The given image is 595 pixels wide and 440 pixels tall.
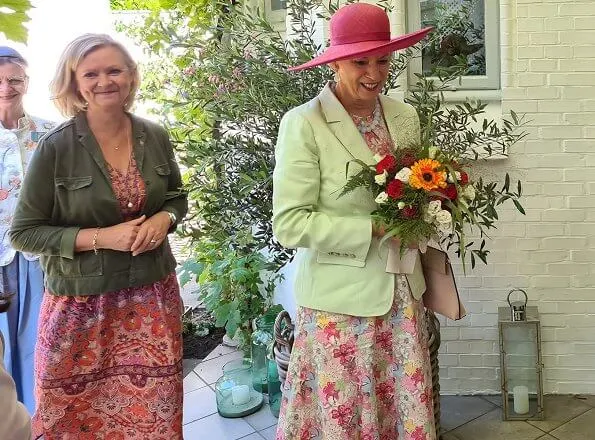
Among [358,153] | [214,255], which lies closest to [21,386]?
[214,255]

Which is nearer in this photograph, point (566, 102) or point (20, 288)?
point (20, 288)

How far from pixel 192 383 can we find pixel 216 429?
0.54 metres

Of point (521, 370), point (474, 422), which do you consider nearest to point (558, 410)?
point (521, 370)

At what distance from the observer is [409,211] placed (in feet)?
5.38

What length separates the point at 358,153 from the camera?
178 centimetres

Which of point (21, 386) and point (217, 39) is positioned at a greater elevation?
point (217, 39)

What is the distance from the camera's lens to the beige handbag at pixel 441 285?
1938 mm

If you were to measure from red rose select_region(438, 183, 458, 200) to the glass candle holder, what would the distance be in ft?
5.83

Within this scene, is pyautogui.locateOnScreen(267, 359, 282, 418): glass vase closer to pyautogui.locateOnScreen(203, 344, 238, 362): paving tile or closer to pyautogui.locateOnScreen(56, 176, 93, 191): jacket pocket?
pyautogui.locateOnScreen(203, 344, 238, 362): paving tile

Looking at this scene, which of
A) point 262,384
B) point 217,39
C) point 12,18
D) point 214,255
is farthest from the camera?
point 214,255

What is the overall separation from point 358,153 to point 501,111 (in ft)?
4.40

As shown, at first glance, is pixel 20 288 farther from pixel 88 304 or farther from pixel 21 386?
pixel 88 304

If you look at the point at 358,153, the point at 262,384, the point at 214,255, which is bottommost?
the point at 262,384

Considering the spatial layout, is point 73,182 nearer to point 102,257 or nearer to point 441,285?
point 102,257
